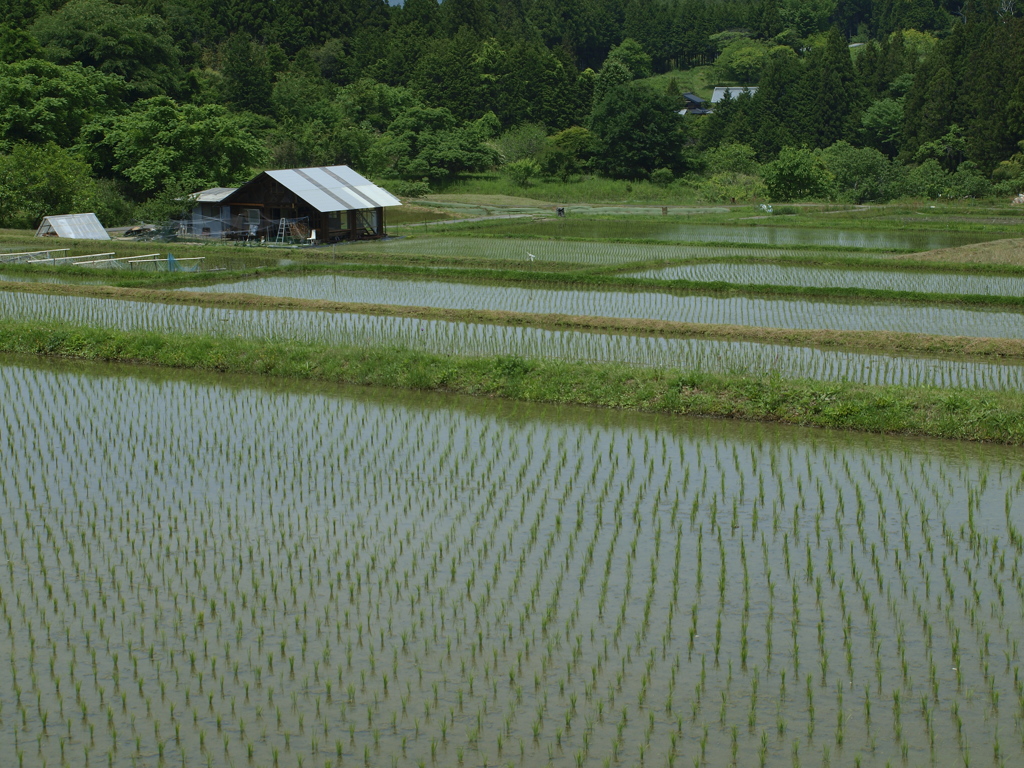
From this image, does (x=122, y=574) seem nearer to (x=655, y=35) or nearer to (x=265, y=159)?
(x=265, y=159)

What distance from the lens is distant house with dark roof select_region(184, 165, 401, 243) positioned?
78.9 ft

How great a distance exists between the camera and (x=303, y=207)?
24.3 meters

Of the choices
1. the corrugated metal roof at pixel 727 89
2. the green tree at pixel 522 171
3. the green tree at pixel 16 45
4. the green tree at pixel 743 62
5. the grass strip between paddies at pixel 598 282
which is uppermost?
the green tree at pixel 743 62

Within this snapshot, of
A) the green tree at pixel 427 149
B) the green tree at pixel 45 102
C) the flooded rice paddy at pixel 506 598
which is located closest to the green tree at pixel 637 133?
the green tree at pixel 427 149

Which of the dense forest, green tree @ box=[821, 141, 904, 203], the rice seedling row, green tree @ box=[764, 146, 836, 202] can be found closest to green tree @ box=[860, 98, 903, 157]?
the dense forest

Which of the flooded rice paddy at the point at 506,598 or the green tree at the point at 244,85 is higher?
the green tree at the point at 244,85

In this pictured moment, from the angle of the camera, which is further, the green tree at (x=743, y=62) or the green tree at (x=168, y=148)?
the green tree at (x=743, y=62)

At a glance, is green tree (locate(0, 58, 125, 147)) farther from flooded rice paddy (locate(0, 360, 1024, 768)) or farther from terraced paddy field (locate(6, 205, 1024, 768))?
flooded rice paddy (locate(0, 360, 1024, 768))

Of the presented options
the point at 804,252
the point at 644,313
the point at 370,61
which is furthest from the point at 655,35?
the point at 644,313

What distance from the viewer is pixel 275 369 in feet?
35.5

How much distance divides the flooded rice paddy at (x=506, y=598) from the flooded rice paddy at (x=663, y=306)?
516 centimetres

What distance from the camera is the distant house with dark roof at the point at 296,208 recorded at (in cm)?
2405

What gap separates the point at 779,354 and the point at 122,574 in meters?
7.58

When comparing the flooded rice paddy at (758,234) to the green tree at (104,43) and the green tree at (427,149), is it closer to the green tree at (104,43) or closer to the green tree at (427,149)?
the green tree at (427,149)
